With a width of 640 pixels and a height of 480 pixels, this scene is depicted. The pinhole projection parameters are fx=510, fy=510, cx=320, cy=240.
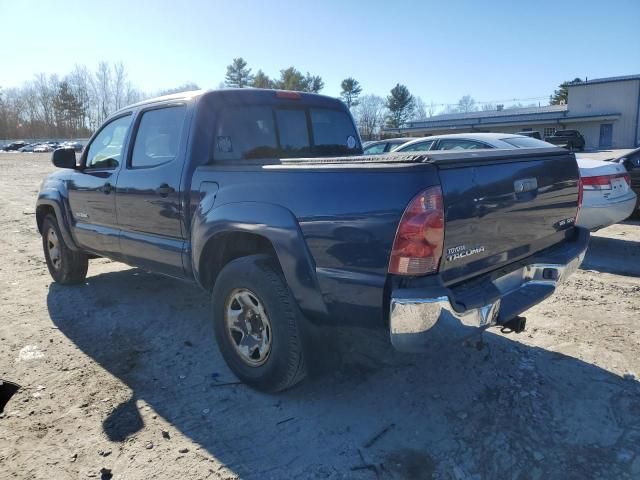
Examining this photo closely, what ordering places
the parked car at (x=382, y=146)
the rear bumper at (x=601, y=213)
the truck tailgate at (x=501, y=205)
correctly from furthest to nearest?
1. the parked car at (x=382, y=146)
2. the rear bumper at (x=601, y=213)
3. the truck tailgate at (x=501, y=205)

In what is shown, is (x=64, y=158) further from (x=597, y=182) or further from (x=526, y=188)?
(x=597, y=182)

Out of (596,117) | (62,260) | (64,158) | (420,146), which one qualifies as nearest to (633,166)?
(420,146)

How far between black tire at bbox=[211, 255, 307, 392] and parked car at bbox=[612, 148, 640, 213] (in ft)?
27.8

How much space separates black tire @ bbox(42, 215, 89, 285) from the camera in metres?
5.76

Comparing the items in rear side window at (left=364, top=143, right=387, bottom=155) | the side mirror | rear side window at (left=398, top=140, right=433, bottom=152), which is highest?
the side mirror

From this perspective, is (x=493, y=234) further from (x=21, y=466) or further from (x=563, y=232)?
(x=21, y=466)

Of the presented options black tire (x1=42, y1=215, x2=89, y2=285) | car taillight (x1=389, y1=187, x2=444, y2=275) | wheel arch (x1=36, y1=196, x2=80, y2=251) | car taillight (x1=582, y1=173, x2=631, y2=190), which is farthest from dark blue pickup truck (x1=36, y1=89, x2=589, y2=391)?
car taillight (x1=582, y1=173, x2=631, y2=190)

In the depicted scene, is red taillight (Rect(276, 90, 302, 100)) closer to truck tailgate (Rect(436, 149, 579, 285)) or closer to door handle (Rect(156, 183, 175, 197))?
door handle (Rect(156, 183, 175, 197))

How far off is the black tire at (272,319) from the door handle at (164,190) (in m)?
0.86

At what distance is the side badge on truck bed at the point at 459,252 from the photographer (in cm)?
263

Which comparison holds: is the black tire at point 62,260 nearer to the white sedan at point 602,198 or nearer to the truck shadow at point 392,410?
the truck shadow at point 392,410

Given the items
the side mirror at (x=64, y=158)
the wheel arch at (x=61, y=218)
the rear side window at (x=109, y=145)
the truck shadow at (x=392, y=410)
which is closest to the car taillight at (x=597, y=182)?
the truck shadow at (x=392, y=410)

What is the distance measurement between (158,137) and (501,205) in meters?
2.79

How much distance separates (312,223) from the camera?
112 inches
